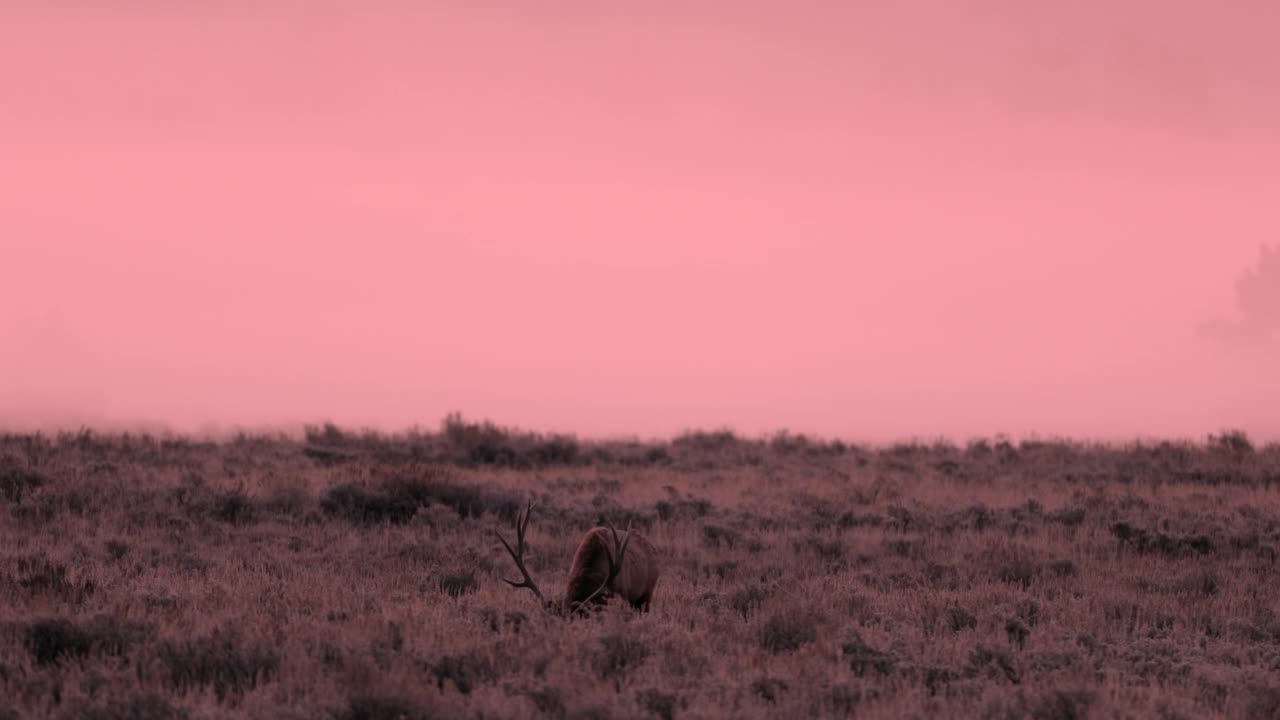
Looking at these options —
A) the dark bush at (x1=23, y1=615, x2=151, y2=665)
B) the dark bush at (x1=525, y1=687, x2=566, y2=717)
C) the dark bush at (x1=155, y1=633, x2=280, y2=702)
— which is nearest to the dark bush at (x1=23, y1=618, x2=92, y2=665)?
the dark bush at (x1=23, y1=615, x2=151, y2=665)

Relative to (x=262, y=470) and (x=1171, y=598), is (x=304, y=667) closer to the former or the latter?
(x=1171, y=598)

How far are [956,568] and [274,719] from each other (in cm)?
856

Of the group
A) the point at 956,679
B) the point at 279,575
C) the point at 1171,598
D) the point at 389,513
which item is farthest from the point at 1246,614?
the point at 389,513

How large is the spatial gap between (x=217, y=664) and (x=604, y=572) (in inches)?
124

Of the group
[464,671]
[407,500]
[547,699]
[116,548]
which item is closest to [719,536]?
[407,500]

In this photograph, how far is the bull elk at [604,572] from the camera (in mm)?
9984

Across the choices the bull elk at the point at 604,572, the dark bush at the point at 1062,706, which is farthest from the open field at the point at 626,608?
the bull elk at the point at 604,572

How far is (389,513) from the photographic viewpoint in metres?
17.2

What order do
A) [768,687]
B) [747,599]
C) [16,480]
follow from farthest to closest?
[16,480], [747,599], [768,687]

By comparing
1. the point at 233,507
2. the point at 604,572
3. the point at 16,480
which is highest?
the point at 604,572

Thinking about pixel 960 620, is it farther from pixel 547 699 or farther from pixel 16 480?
pixel 16 480

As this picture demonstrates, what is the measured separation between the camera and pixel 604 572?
10398 millimetres

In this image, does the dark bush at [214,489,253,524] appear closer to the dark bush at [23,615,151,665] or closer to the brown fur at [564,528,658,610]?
the dark bush at [23,615,151,665]

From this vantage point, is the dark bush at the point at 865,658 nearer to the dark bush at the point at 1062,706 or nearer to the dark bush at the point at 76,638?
the dark bush at the point at 1062,706
